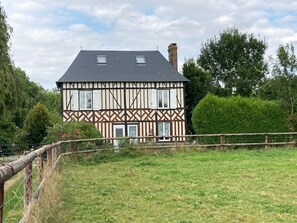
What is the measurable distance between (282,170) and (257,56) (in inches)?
1060

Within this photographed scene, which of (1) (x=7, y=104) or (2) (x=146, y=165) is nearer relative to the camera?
(2) (x=146, y=165)

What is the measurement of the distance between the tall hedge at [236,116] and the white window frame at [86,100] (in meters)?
6.69

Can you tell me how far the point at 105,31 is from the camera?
27641 mm

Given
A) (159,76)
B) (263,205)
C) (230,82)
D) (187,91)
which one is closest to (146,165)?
(263,205)

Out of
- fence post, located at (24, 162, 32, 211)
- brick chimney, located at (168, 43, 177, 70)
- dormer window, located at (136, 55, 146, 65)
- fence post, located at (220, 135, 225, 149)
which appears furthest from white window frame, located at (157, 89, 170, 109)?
fence post, located at (24, 162, 32, 211)

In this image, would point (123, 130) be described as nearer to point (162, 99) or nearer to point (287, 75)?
point (162, 99)

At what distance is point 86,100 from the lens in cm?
2312

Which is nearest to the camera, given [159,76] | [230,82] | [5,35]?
[5,35]

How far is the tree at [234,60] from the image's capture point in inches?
1351

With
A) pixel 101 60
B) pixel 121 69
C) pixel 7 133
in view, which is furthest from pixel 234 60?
pixel 7 133

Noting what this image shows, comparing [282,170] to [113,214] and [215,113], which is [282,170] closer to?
[113,214]

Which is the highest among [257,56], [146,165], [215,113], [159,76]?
[257,56]

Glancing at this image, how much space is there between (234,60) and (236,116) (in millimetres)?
16935

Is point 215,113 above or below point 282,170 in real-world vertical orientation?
above
